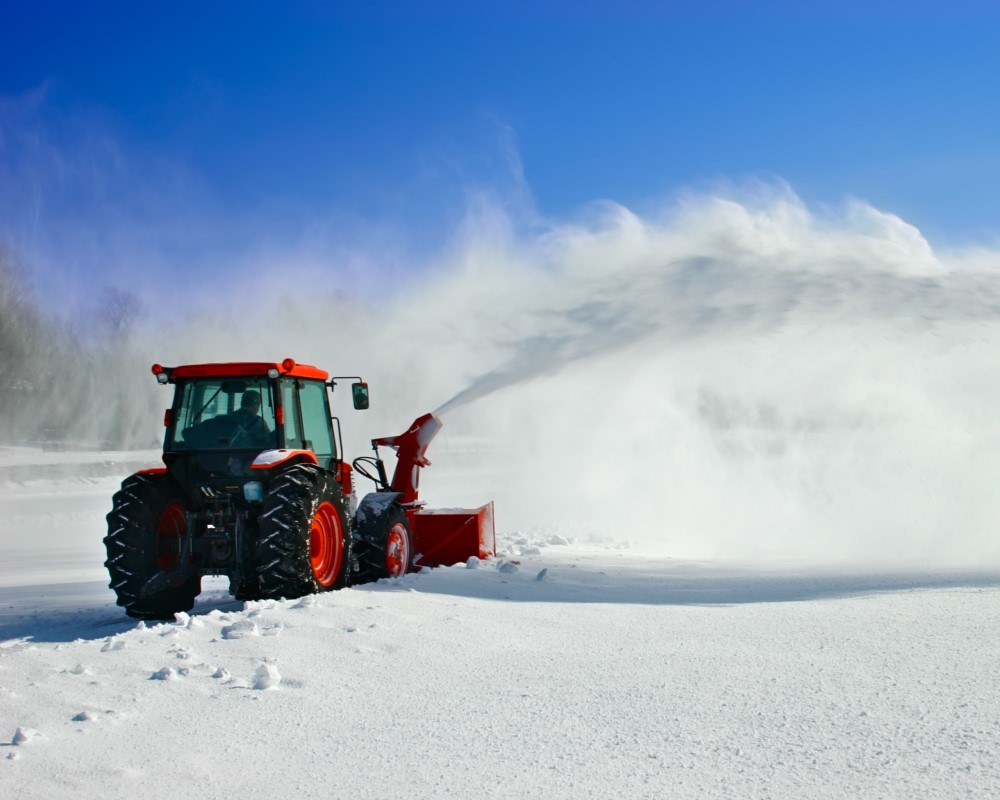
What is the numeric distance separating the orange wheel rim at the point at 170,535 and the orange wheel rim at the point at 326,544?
3.75 feet

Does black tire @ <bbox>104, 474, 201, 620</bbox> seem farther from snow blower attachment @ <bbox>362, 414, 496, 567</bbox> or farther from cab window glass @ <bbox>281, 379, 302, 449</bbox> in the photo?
snow blower attachment @ <bbox>362, 414, 496, 567</bbox>

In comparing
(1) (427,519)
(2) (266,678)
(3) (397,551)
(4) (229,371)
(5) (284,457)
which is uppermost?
(4) (229,371)

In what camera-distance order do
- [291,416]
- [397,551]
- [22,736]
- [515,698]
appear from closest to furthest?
[22,736]
[515,698]
[291,416]
[397,551]

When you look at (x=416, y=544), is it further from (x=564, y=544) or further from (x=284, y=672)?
(x=284, y=672)

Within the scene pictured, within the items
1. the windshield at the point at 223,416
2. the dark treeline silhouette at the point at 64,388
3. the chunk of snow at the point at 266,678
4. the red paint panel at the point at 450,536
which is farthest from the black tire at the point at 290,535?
the dark treeline silhouette at the point at 64,388

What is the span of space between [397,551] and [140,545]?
8.19 ft

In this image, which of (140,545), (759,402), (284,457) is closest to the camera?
(140,545)

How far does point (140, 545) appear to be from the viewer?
→ 7.40 meters

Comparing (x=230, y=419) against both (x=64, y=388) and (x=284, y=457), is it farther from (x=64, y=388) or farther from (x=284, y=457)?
(x=64, y=388)

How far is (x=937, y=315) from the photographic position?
1198 centimetres

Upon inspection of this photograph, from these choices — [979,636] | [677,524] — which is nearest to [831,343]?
[677,524]

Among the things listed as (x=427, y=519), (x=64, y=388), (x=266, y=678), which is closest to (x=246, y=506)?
(x=427, y=519)

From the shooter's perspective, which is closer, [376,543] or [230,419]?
[230,419]

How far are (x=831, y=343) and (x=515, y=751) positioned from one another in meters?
12.1
